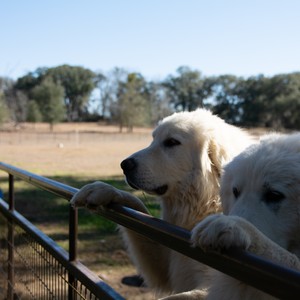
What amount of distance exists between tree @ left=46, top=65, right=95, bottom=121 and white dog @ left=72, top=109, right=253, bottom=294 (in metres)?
97.4

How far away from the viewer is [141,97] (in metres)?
83.1

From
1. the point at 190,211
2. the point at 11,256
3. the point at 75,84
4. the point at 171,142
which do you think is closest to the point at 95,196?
the point at 190,211

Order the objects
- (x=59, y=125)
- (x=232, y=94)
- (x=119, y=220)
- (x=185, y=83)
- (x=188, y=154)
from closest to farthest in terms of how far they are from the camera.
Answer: (x=119, y=220) → (x=188, y=154) → (x=232, y=94) → (x=185, y=83) → (x=59, y=125)

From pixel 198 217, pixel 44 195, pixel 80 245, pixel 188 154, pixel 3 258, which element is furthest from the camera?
pixel 44 195

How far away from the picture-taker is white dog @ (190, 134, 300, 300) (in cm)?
172

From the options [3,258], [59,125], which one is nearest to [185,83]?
[59,125]

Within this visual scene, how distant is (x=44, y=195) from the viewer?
12250mm

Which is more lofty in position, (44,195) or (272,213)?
(272,213)

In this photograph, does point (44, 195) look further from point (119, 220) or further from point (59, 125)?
point (59, 125)

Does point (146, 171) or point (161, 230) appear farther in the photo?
point (146, 171)

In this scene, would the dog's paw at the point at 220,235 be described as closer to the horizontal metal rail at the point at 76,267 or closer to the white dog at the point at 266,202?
the white dog at the point at 266,202

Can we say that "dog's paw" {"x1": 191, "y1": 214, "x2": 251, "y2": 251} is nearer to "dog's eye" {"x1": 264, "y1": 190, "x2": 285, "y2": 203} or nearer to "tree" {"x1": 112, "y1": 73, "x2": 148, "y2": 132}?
"dog's eye" {"x1": 264, "y1": 190, "x2": 285, "y2": 203}

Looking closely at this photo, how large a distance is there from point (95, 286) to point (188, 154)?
2.10 metres

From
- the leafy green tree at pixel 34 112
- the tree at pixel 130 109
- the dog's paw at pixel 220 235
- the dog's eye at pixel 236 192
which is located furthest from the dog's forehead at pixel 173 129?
the leafy green tree at pixel 34 112
